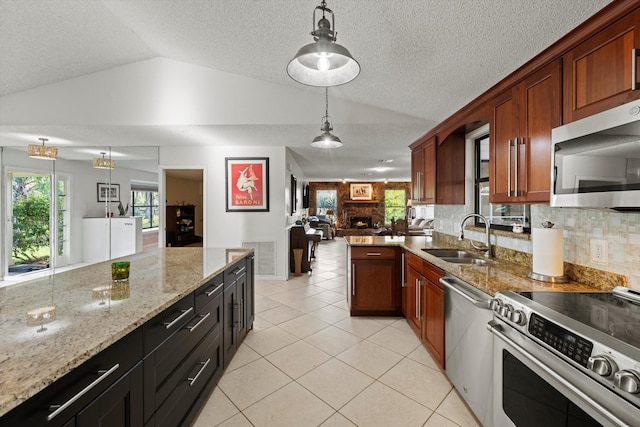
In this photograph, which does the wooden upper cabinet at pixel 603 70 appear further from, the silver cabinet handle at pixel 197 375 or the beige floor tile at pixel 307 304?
the beige floor tile at pixel 307 304

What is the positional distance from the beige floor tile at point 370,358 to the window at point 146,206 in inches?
169

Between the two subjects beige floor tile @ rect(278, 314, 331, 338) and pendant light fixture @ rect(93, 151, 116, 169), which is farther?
pendant light fixture @ rect(93, 151, 116, 169)

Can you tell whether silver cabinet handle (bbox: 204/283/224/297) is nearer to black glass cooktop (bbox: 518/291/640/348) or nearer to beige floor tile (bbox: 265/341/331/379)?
beige floor tile (bbox: 265/341/331/379)

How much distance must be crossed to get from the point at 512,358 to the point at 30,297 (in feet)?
7.54

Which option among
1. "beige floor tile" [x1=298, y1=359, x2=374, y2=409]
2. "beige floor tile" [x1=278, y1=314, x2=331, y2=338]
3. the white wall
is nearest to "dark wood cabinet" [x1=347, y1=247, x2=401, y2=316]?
"beige floor tile" [x1=278, y1=314, x2=331, y2=338]

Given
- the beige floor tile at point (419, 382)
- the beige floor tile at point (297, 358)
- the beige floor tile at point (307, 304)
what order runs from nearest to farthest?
the beige floor tile at point (419, 382), the beige floor tile at point (297, 358), the beige floor tile at point (307, 304)

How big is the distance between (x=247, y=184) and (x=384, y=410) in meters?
3.86

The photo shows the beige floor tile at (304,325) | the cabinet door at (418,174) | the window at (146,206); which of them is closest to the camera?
the beige floor tile at (304,325)

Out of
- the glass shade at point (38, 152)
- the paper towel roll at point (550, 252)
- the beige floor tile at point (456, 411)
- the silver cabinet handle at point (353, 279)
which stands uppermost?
the glass shade at point (38, 152)

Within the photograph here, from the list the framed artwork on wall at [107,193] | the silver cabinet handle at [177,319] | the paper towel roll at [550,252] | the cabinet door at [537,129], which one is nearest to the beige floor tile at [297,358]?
the silver cabinet handle at [177,319]

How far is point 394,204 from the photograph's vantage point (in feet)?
38.4

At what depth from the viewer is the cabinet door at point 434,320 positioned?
208cm

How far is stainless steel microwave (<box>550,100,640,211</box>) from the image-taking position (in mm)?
1054

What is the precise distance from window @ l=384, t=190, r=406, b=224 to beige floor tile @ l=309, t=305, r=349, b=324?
28.7 feet
